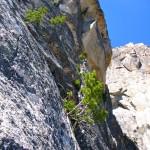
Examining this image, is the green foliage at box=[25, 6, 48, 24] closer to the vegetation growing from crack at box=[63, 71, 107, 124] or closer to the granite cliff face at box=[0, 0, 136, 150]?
the granite cliff face at box=[0, 0, 136, 150]

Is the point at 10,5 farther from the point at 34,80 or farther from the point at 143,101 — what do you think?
the point at 143,101

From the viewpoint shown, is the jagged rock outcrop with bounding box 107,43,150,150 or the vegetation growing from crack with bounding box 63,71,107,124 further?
the jagged rock outcrop with bounding box 107,43,150,150

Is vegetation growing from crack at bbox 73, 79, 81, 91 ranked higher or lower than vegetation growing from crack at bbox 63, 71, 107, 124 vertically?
higher

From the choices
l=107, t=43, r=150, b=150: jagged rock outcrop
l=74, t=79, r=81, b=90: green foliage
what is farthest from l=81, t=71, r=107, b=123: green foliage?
l=107, t=43, r=150, b=150: jagged rock outcrop

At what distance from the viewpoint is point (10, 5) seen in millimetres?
15242

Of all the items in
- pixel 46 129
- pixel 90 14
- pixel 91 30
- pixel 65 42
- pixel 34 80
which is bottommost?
pixel 46 129

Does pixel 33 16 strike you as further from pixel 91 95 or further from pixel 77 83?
pixel 91 95

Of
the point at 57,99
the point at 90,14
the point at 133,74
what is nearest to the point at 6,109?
the point at 57,99

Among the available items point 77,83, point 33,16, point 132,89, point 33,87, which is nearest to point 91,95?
point 77,83

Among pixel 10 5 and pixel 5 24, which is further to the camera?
pixel 10 5

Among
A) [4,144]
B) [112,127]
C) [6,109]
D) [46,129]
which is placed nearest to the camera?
[4,144]

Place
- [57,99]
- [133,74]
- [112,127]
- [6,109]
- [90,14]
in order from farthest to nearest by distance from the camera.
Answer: [133,74] → [90,14] → [112,127] → [57,99] → [6,109]

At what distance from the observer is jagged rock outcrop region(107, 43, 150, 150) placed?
50.1m

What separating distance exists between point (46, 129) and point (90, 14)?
2712 centimetres
